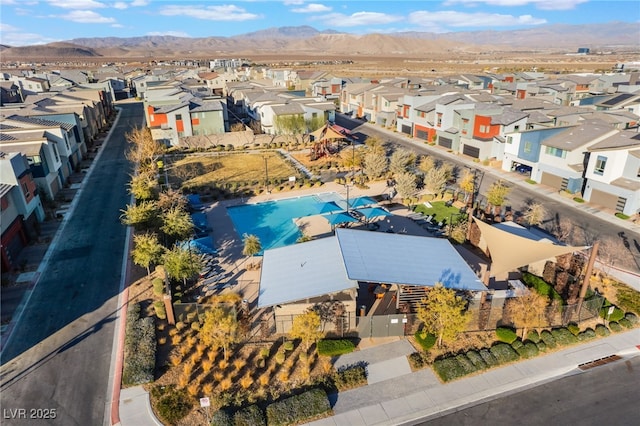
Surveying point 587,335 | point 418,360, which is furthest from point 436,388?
point 587,335

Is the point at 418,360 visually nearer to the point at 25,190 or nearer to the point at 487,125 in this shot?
the point at 25,190

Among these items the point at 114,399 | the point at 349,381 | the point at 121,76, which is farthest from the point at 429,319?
the point at 121,76

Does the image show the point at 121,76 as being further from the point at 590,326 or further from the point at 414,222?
the point at 590,326

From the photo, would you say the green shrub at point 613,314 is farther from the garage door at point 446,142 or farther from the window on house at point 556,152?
the garage door at point 446,142

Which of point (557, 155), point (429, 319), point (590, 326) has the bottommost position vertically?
point (590, 326)

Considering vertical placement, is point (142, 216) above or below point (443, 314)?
above
